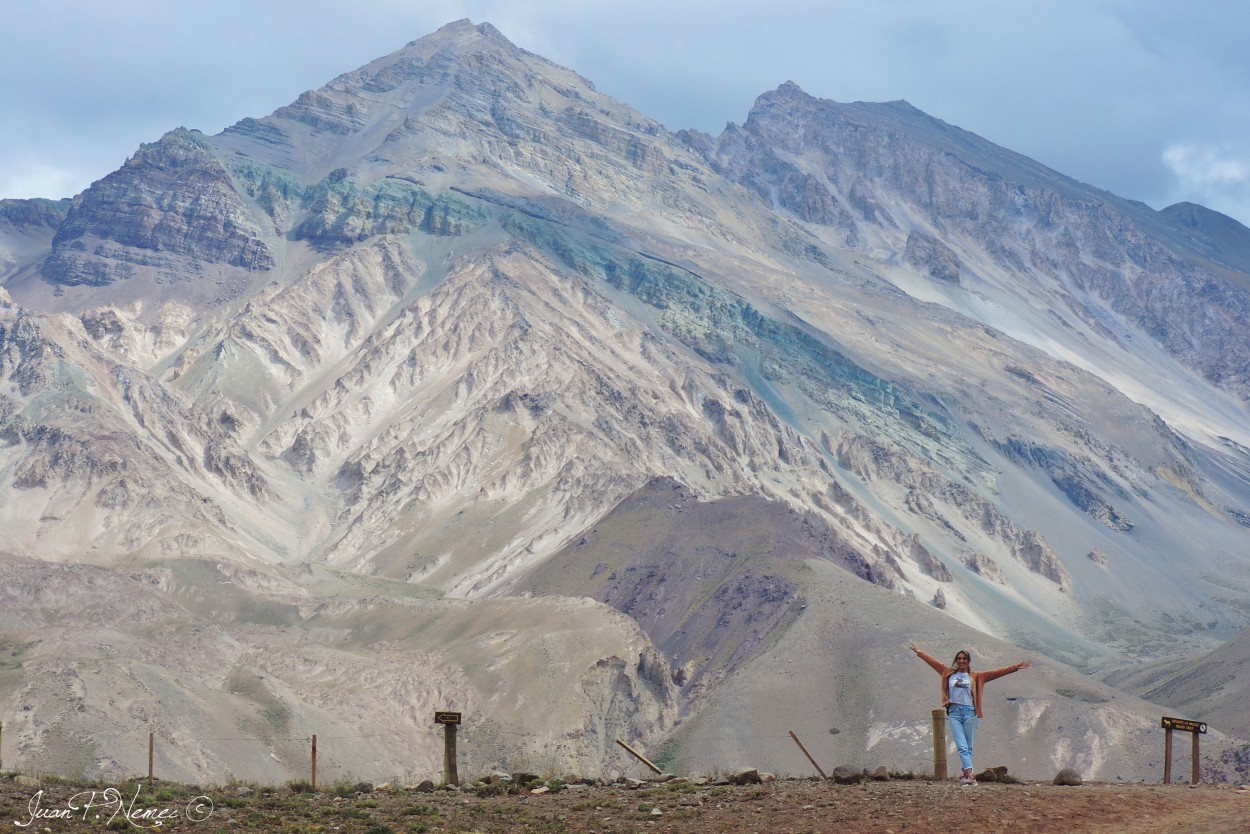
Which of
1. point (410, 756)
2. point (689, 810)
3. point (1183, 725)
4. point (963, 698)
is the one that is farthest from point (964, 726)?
point (410, 756)

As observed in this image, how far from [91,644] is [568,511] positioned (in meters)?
69.5

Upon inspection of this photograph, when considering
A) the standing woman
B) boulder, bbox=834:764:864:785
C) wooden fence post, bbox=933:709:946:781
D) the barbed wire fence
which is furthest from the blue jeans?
the barbed wire fence

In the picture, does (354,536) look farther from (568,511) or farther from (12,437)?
(12,437)

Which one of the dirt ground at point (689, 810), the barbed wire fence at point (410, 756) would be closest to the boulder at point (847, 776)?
the dirt ground at point (689, 810)

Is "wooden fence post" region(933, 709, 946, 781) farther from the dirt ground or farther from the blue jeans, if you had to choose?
the blue jeans

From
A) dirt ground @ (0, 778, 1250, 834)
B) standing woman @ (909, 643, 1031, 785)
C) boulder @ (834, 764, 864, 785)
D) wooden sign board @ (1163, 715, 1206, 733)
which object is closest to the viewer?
dirt ground @ (0, 778, 1250, 834)

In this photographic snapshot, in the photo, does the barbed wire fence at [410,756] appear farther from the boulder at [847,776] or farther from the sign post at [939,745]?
the sign post at [939,745]

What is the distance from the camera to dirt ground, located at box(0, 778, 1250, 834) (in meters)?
24.6

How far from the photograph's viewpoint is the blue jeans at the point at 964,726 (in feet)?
86.3

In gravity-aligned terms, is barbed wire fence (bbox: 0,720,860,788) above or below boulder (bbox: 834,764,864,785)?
below

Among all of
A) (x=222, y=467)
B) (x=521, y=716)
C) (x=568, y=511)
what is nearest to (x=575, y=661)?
(x=521, y=716)

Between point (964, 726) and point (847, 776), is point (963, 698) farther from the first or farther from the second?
point (847, 776)

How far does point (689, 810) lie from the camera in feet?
87.8

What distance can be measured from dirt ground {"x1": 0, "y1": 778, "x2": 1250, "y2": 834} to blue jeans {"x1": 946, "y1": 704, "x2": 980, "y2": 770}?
2.24 feet
